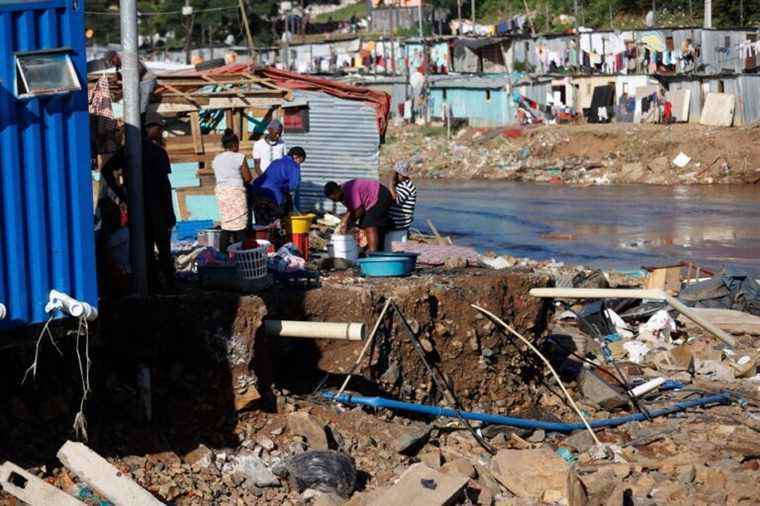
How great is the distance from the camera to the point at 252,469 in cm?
691

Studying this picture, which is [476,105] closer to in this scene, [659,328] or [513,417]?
[659,328]

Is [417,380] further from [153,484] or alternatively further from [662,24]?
[662,24]

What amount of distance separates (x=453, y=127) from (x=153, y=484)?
36041 millimetres

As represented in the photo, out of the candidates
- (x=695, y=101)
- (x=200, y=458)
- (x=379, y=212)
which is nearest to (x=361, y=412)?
(x=200, y=458)

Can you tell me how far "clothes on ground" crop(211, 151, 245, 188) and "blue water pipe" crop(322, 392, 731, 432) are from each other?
2.76m

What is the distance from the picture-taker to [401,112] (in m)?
45.7

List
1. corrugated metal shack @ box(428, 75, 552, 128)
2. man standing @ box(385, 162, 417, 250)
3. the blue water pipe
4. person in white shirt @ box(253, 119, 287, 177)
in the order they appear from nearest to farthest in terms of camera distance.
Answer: the blue water pipe, man standing @ box(385, 162, 417, 250), person in white shirt @ box(253, 119, 287, 177), corrugated metal shack @ box(428, 75, 552, 128)

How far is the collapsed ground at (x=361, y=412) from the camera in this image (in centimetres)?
678

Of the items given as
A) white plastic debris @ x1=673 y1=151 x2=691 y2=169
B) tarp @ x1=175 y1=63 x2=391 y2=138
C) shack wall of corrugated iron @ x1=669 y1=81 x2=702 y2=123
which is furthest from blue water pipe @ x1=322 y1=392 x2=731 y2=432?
shack wall of corrugated iron @ x1=669 y1=81 x2=702 y2=123

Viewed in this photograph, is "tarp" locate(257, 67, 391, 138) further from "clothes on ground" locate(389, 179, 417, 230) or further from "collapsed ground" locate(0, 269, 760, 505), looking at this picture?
"collapsed ground" locate(0, 269, 760, 505)

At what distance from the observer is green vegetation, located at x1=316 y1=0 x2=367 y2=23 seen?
210 ft

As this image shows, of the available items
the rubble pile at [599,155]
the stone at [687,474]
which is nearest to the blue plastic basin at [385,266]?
the stone at [687,474]

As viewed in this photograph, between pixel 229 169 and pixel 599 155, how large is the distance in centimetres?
2430

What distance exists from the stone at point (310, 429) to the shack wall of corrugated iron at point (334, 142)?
28.9 feet
